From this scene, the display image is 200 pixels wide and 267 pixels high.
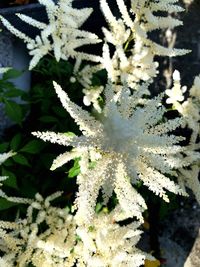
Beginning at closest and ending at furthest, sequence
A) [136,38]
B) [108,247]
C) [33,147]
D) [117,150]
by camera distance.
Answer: [117,150] < [108,247] < [136,38] < [33,147]

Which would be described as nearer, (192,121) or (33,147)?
(192,121)

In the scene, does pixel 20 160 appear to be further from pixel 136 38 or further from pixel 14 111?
pixel 136 38

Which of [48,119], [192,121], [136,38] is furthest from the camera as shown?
[48,119]

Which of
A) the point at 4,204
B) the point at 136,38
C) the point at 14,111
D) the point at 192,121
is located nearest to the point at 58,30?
the point at 136,38

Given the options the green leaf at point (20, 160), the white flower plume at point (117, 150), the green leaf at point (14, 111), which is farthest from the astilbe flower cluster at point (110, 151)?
the green leaf at point (14, 111)

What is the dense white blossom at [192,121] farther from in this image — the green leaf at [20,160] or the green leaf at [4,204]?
the green leaf at [4,204]

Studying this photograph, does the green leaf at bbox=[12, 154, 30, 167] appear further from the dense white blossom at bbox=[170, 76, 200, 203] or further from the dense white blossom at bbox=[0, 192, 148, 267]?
the dense white blossom at bbox=[170, 76, 200, 203]

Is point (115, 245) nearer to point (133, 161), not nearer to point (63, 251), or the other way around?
point (63, 251)
